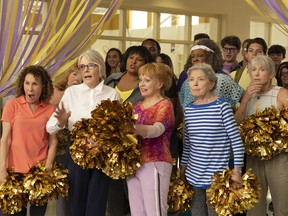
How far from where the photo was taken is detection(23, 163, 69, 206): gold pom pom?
444 cm

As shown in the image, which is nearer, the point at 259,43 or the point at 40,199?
the point at 40,199

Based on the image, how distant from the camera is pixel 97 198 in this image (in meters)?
4.45

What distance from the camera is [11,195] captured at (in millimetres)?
4402

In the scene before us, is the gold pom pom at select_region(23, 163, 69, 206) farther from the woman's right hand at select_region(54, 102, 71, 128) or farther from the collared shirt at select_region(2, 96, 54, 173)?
the woman's right hand at select_region(54, 102, 71, 128)

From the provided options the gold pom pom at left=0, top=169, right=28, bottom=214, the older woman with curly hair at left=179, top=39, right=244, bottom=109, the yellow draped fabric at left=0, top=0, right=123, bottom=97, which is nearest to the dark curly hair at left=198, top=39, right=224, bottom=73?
the older woman with curly hair at left=179, top=39, right=244, bottom=109

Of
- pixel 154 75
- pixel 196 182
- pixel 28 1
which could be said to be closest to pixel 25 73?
pixel 28 1

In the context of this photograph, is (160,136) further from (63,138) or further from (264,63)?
(264,63)

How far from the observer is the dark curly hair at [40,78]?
4.58 metres

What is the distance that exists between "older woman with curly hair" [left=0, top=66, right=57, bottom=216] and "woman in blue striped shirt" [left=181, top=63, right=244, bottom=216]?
1.10 m

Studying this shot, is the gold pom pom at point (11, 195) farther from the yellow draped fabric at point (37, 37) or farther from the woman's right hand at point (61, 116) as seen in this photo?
the yellow draped fabric at point (37, 37)

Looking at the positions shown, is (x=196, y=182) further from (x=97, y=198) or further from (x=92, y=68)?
(x=92, y=68)

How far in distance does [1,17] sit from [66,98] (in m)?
0.88

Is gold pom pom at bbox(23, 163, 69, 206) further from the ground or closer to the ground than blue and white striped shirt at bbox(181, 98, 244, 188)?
closer to the ground

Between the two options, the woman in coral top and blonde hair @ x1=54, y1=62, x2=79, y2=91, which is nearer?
the woman in coral top
